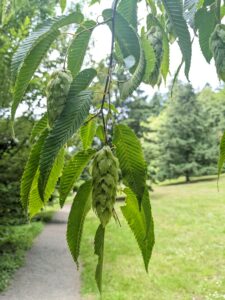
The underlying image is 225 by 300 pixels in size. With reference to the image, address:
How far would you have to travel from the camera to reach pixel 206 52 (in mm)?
714

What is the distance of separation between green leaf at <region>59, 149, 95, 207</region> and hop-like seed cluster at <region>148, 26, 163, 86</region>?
7.3 inches

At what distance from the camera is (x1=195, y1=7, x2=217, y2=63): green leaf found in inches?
27.8

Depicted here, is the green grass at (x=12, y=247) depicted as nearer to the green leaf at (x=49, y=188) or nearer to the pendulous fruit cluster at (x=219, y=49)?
the green leaf at (x=49, y=188)

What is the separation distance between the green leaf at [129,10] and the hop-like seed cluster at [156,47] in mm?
49

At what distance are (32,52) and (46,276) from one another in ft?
23.5

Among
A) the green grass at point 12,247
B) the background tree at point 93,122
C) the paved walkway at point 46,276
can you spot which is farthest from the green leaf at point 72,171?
the green grass at point 12,247

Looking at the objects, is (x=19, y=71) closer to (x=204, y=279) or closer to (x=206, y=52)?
(x=206, y=52)

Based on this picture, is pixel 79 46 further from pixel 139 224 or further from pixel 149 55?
pixel 139 224

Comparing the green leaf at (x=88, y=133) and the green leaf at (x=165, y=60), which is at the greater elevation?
the green leaf at (x=165, y=60)

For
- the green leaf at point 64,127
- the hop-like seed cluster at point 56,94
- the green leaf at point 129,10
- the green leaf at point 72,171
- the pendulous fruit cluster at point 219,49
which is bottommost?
the green leaf at point 72,171

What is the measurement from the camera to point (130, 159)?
0.50 metres

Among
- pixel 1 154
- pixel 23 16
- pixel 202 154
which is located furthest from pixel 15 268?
pixel 202 154

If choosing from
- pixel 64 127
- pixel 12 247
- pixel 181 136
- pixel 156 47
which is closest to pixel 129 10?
pixel 156 47

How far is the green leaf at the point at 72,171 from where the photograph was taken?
21.5 inches
